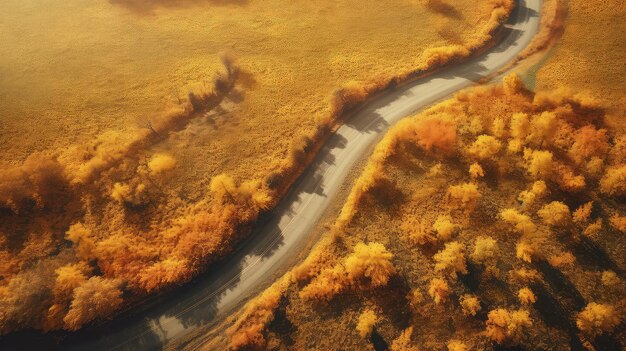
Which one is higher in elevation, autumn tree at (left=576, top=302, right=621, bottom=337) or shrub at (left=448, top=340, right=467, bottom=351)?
Answer: autumn tree at (left=576, top=302, right=621, bottom=337)

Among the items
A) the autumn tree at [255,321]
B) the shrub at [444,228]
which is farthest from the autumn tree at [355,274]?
the shrub at [444,228]

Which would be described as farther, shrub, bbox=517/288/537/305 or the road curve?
the road curve

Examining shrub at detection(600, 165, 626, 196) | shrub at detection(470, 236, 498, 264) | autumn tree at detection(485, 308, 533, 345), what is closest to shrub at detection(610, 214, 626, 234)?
shrub at detection(600, 165, 626, 196)

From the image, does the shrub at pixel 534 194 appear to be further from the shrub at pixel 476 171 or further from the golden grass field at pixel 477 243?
the shrub at pixel 476 171

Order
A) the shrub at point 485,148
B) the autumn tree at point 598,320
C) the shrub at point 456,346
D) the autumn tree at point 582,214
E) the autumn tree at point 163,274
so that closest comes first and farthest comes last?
the autumn tree at point 598,320, the shrub at point 456,346, the autumn tree at point 163,274, the autumn tree at point 582,214, the shrub at point 485,148

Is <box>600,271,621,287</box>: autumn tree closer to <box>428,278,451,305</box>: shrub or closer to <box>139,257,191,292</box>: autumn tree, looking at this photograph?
<box>428,278,451,305</box>: shrub

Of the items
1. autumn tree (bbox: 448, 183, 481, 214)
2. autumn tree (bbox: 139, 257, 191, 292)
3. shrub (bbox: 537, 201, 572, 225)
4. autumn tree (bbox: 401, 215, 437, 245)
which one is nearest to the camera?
autumn tree (bbox: 139, 257, 191, 292)
